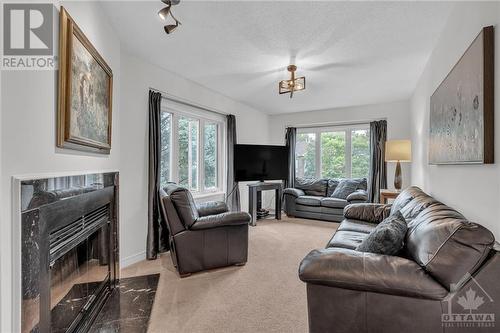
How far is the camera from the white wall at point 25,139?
1.04 meters

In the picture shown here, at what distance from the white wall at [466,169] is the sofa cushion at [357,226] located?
2.42 feet

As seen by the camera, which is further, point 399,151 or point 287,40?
point 399,151

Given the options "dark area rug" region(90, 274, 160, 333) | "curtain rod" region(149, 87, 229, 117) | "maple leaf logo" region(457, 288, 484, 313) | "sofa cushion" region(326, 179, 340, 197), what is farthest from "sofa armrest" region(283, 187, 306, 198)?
"maple leaf logo" region(457, 288, 484, 313)

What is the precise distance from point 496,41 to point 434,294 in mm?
1369

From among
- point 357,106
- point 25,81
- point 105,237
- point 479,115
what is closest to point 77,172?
point 25,81

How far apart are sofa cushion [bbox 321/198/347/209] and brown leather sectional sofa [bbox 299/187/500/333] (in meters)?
3.71

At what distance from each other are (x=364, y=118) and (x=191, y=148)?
373 centimetres

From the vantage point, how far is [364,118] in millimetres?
5426

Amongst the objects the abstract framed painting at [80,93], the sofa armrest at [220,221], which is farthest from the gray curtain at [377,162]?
the abstract framed painting at [80,93]

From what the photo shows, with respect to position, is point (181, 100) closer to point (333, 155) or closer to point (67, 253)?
point (67, 253)

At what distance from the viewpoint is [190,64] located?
10.8 ft

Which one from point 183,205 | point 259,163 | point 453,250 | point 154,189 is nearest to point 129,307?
point 183,205

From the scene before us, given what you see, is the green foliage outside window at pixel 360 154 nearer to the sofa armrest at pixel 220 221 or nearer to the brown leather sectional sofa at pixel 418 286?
the sofa armrest at pixel 220 221

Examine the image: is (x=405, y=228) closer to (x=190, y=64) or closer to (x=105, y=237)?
(x=105, y=237)
